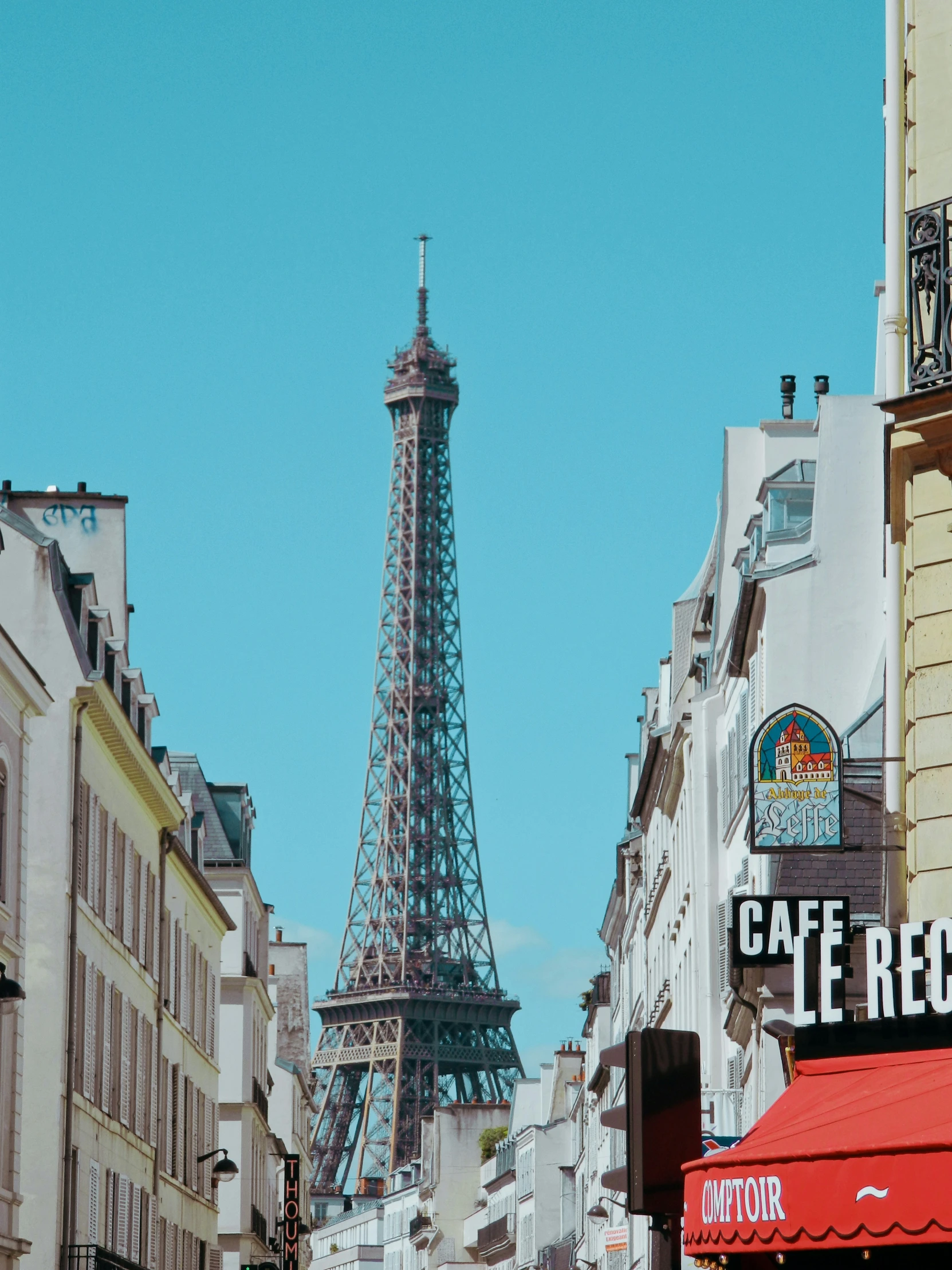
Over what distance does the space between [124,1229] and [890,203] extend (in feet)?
86.6

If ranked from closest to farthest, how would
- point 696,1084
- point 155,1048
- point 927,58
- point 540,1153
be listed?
point 696,1084 < point 927,58 < point 155,1048 < point 540,1153

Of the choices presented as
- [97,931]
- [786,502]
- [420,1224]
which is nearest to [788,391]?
[786,502]

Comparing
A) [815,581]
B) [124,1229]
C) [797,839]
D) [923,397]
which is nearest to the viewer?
[923,397]

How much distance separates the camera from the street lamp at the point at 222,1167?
48.9 meters

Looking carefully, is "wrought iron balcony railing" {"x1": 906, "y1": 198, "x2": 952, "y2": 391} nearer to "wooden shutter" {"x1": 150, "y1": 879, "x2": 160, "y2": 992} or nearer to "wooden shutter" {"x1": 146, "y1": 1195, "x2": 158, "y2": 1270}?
"wooden shutter" {"x1": 150, "y1": 879, "x2": 160, "y2": 992}

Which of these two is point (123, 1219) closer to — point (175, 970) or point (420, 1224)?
point (175, 970)

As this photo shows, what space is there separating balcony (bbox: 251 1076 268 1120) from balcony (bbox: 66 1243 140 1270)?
26.7 meters

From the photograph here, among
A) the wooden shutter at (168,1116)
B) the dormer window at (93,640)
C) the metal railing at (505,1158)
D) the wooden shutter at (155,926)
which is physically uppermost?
the dormer window at (93,640)

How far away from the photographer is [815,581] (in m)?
35.2

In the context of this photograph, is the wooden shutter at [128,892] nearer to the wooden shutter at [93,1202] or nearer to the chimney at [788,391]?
the wooden shutter at [93,1202]

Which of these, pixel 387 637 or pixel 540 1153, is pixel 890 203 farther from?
pixel 387 637

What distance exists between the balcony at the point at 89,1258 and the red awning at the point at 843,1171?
21953mm

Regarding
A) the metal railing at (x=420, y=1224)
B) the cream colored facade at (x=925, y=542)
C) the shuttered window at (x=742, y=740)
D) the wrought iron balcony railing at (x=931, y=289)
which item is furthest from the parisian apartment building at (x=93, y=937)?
the metal railing at (x=420, y=1224)

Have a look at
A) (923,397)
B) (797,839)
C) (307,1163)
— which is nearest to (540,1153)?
(307,1163)
